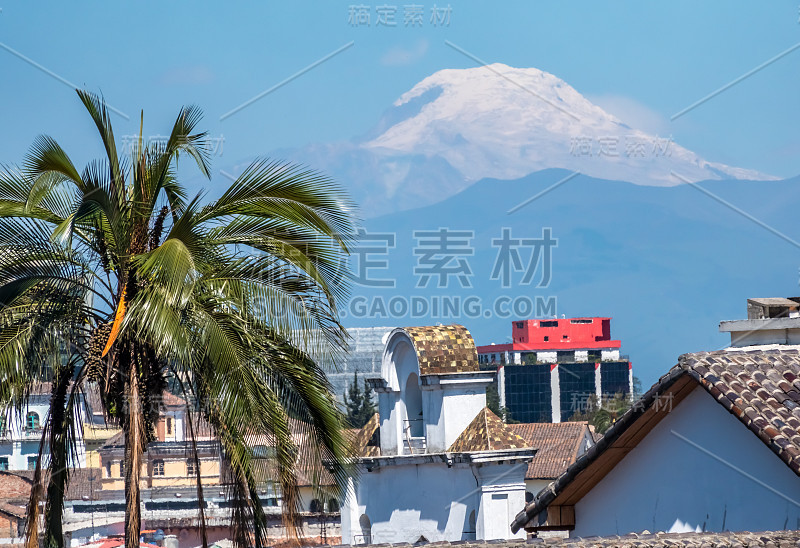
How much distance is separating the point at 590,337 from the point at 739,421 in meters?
136

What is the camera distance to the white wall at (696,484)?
11.0 metres

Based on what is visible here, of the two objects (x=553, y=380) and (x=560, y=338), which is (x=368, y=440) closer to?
(x=553, y=380)

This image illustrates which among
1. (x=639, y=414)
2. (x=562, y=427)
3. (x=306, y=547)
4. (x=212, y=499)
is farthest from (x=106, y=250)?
(x=562, y=427)

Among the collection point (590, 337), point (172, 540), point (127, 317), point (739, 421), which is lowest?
point (172, 540)

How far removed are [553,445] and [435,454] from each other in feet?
94.6

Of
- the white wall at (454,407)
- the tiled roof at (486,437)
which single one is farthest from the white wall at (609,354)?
the tiled roof at (486,437)

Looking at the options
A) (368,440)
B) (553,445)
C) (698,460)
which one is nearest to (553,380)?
(553,445)

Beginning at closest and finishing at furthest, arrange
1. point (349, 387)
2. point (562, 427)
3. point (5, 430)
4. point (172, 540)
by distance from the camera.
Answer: point (5, 430) → point (172, 540) → point (562, 427) → point (349, 387)

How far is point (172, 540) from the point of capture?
31.9 meters

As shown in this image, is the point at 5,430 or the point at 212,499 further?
the point at 212,499

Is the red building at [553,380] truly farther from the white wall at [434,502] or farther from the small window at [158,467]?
the white wall at [434,502]

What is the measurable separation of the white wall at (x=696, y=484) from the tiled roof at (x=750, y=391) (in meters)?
0.36

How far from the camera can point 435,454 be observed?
22156 millimetres

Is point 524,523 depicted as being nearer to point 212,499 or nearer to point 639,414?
point 639,414
